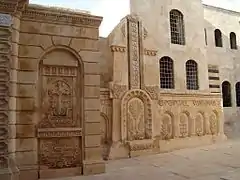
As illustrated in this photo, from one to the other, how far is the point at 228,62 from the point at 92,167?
15.0m

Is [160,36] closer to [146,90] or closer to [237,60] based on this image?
[146,90]

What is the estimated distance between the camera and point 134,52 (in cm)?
1116

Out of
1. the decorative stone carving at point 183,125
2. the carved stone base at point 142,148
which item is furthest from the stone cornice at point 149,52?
the carved stone base at point 142,148

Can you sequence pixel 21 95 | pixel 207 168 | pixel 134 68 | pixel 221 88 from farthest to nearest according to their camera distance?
pixel 221 88, pixel 134 68, pixel 207 168, pixel 21 95

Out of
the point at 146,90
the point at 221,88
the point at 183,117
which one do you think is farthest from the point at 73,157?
the point at 221,88

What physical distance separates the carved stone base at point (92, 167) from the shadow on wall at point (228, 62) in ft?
40.3

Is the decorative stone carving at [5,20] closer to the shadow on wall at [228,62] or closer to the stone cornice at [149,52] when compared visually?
the stone cornice at [149,52]

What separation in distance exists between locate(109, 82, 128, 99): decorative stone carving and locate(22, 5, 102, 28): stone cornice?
329cm

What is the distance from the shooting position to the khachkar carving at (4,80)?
5820mm

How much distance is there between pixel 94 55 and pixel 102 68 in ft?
12.4

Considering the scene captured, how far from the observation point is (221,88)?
17.7 meters

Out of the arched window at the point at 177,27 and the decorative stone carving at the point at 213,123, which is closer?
the decorative stone carving at the point at 213,123

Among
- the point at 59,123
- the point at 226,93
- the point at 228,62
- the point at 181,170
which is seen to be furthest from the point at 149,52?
the point at 226,93

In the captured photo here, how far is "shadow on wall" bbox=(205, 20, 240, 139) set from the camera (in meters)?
17.7
